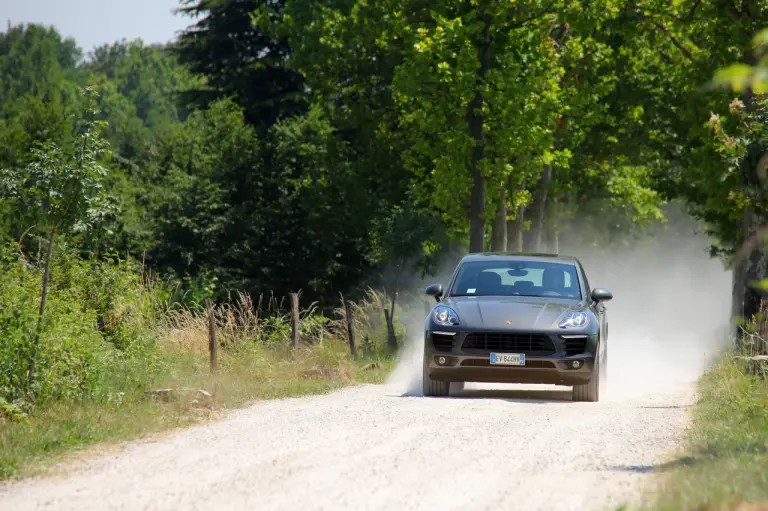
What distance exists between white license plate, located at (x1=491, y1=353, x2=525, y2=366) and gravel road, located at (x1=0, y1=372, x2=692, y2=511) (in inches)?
40.7

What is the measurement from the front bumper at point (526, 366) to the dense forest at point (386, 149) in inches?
163

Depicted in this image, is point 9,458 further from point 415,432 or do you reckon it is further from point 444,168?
point 444,168

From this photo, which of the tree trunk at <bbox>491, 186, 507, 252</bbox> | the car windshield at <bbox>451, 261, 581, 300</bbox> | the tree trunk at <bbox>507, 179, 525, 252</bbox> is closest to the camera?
the car windshield at <bbox>451, 261, 581, 300</bbox>

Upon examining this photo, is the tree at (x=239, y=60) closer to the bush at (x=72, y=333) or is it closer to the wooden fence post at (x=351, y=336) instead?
the wooden fence post at (x=351, y=336)

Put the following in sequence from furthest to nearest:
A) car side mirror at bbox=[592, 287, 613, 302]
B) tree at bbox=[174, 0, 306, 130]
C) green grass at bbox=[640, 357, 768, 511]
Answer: tree at bbox=[174, 0, 306, 130] < car side mirror at bbox=[592, 287, 613, 302] < green grass at bbox=[640, 357, 768, 511]

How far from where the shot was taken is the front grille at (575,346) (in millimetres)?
14086

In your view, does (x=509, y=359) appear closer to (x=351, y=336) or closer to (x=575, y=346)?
(x=575, y=346)

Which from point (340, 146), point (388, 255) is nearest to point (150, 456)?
point (388, 255)

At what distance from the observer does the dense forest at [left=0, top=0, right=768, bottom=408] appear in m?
18.2

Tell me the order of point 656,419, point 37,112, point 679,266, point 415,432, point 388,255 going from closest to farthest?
1. point 415,432
2. point 656,419
3. point 388,255
4. point 37,112
5. point 679,266

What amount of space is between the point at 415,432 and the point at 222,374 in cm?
656

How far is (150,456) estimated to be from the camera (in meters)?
9.03


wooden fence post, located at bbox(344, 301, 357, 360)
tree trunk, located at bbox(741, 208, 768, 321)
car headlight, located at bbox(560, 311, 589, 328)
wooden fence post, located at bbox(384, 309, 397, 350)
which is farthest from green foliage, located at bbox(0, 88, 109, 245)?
tree trunk, located at bbox(741, 208, 768, 321)

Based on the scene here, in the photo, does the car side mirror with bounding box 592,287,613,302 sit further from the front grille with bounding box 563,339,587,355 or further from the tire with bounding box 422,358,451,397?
the tire with bounding box 422,358,451,397
